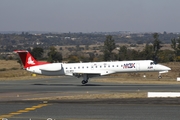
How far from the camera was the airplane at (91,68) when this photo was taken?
46.8m

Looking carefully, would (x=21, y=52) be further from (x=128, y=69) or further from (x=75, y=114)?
(x=75, y=114)

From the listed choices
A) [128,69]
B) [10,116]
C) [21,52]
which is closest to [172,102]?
[10,116]

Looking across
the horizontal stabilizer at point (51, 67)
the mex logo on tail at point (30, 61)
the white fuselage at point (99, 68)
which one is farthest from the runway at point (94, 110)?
the mex logo on tail at point (30, 61)

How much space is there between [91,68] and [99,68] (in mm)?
903

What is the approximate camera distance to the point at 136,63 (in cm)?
4681

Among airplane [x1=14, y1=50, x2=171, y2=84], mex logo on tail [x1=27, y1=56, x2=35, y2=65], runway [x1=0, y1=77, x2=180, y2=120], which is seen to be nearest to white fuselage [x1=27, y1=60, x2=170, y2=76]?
airplane [x1=14, y1=50, x2=171, y2=84]

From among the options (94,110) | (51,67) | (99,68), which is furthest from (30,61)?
(94,110)

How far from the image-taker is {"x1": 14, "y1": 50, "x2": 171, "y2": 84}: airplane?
46812mm

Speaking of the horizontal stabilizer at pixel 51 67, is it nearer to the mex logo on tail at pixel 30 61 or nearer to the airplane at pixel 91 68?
the airplane at pixel 91 68

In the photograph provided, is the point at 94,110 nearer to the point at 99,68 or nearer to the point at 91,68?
the point at 99,68

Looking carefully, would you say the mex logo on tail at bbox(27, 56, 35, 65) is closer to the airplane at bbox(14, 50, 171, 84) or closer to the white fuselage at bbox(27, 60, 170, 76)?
the airplane at bbox(14, 50, 171, 84)

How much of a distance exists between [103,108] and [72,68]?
2506 centimetres

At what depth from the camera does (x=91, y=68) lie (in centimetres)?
4747

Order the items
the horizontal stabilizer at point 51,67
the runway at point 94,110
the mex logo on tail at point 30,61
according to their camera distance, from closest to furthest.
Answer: the runway at point 94,110
the horizontal stabilizer at point 51,67
the mex logo on tail at point 30,61
